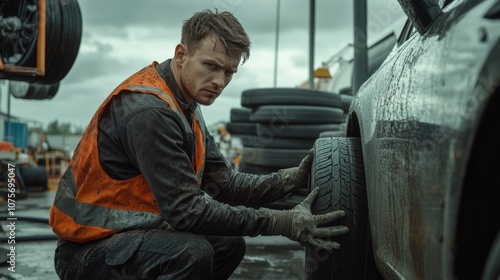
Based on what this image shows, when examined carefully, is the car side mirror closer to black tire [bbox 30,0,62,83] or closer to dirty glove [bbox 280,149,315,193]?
dirty glove [bbox 280,149,315,193]

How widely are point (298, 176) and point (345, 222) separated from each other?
0.59m

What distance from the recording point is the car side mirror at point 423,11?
1.59 m

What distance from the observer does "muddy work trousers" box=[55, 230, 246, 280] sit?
2.24 meters

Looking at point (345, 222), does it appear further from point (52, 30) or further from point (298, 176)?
point (52, 30)

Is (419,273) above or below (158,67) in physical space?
below

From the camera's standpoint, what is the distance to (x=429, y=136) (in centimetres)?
128

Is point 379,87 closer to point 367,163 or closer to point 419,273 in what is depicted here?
point 367,163

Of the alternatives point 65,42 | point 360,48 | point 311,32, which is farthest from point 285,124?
point 311,32

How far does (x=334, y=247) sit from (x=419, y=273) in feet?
2.66

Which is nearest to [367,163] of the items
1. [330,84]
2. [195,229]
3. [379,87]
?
[379,87]

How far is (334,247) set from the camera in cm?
219

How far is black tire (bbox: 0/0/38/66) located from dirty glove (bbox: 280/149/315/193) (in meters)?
4.27

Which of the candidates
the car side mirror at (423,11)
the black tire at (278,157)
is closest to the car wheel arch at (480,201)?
the car side mirror at (423,11)

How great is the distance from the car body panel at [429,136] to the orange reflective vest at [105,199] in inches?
35.3
